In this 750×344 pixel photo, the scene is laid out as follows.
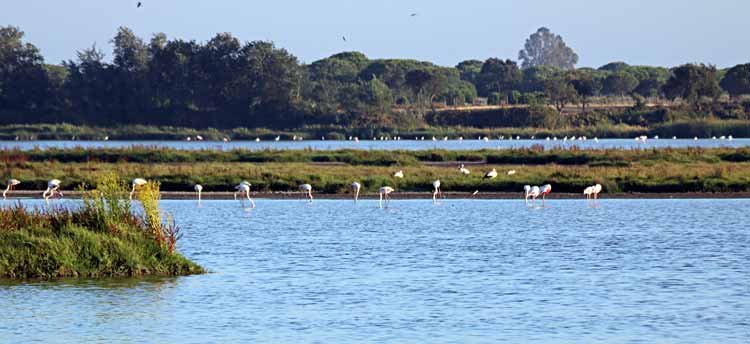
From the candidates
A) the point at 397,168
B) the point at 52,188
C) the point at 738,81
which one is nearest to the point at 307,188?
the point at 52,188

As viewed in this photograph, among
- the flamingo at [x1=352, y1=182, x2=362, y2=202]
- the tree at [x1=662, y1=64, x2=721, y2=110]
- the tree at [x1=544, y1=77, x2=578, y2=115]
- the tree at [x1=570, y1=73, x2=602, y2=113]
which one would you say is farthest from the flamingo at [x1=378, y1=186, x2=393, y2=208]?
the tree at [x1=570, y1=73, x2=602, y2=113]

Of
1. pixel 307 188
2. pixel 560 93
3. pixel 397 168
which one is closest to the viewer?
pixel 307 188

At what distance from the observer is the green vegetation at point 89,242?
2452 centimetres

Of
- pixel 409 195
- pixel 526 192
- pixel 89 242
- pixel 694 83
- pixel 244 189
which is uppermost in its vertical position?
pixel 694 83

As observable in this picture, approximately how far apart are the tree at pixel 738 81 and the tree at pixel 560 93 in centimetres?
2143

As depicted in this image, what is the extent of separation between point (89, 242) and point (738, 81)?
15075cm

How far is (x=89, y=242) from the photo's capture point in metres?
24.7

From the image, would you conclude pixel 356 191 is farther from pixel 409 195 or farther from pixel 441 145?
pixel 441 145

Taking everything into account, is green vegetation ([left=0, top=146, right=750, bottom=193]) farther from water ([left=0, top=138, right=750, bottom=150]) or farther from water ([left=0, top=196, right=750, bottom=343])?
water ([left=0, top=138, right=750, bottom=150])

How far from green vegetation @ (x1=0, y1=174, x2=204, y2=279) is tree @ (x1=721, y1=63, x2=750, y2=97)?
14823cm

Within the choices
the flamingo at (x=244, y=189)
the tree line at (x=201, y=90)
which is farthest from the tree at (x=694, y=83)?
the flamingo at (x=244, y=189)

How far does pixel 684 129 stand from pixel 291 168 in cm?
7189

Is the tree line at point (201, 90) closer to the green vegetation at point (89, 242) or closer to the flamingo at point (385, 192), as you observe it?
the flamingo at point (385, 192)

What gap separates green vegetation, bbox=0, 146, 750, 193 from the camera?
168 ft
